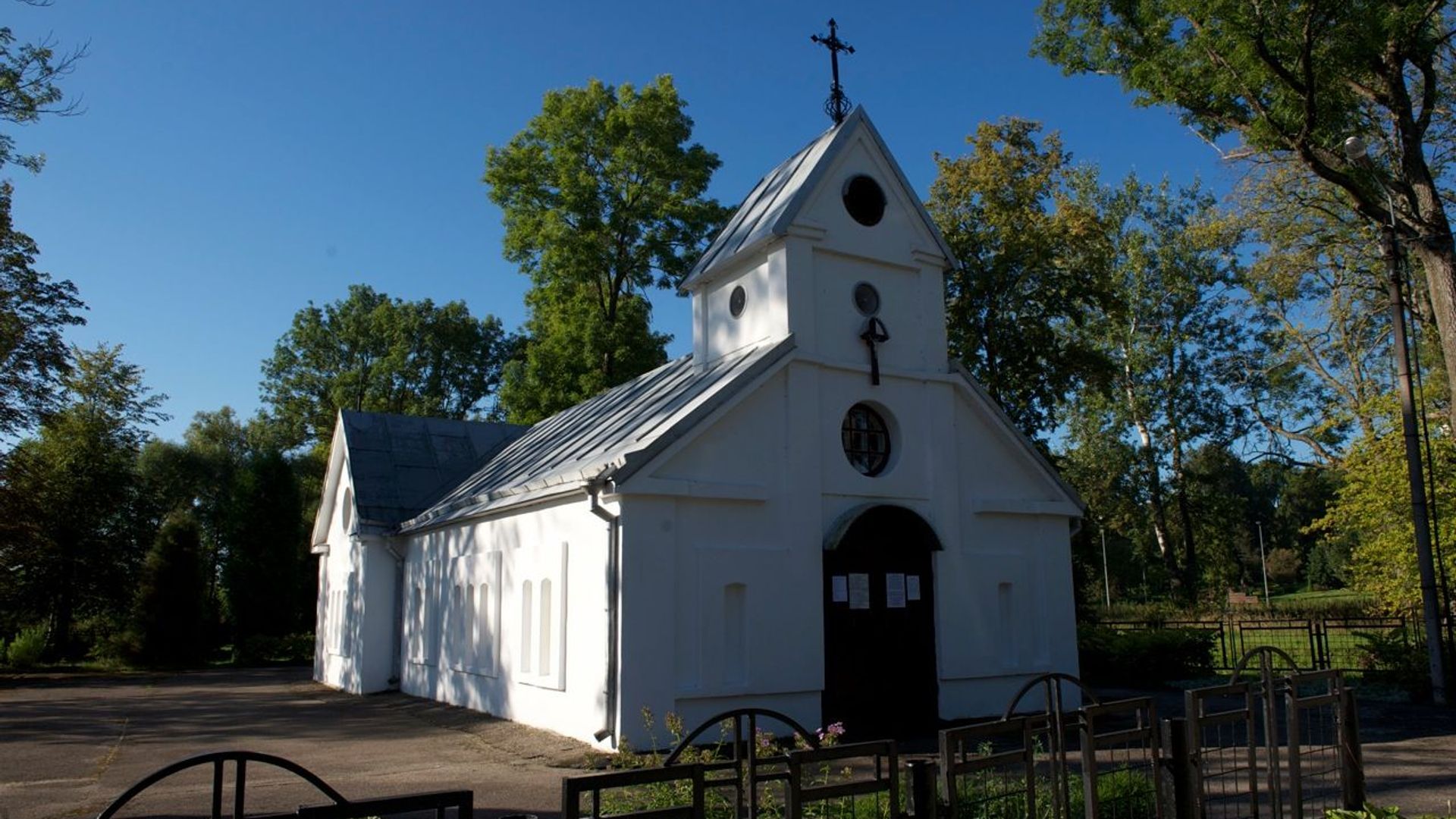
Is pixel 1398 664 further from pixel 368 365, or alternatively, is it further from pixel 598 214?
pixel 368 365

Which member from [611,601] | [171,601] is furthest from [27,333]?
[611,601]

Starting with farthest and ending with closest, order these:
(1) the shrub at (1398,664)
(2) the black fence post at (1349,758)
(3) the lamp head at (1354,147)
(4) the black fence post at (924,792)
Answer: (1) the shrub at (1398,664) < (3) the lamp head at (1354,147) < (2) the black fence post at (1349,758) < (4) the black fence post at (924,792)

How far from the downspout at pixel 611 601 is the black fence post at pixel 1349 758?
7532 millimetres

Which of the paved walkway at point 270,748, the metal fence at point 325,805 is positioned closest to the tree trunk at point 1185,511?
the paved walkway at point 270,748

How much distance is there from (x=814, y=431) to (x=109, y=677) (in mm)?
24455

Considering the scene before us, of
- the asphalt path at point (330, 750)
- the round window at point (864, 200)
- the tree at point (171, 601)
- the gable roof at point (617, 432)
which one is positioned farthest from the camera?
the tree at point (171, 601)

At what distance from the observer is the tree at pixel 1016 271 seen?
25281 millimetres

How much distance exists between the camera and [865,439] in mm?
14883

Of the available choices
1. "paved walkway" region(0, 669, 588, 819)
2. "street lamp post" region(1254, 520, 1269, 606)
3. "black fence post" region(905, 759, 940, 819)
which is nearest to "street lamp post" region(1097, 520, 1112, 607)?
"street lamp post" region(1254, 520, 1269, 606)

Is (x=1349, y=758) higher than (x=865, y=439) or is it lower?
lower

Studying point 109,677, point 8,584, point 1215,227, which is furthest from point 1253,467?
point 8,584

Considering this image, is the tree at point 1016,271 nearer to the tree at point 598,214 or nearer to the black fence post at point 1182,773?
the tree at point 598,214

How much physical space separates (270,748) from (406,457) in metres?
11.5

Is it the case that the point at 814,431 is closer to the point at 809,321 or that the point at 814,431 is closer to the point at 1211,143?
the point at 809,321
